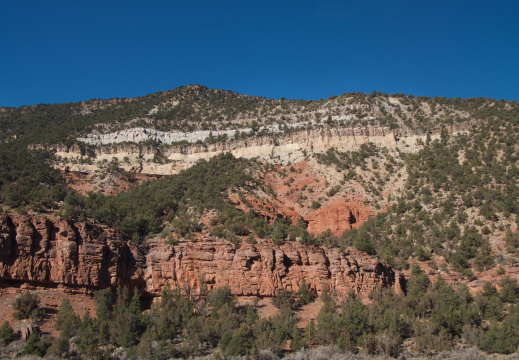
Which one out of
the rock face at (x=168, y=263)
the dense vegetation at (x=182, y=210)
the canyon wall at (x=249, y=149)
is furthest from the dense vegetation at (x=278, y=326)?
the canyon wall at (x=249, y=149)

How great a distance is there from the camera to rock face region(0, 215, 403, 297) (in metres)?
29.0

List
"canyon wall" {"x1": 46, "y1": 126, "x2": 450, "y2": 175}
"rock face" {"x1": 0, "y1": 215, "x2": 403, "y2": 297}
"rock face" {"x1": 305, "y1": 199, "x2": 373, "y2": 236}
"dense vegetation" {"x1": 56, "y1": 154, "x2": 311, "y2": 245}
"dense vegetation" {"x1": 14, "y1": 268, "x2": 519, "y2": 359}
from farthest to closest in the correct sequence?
"canyon wall" {"x1": 46, "y1": 126, "x2": 450, "y2": 175}, "rock face" {"x1": 305, "y1": 199, "x2": 373, "y2": 236}, "dense vegetation" {"x1": 56, "y1": 154, "x2": 311, "y2": 245}, "rock face" {"x1": 0, "y1": 215, "x2": 403, "y2": 297}, "dense vegetation" {"x1": 14, "y1": 268, "x2": 519, "y2": 359}

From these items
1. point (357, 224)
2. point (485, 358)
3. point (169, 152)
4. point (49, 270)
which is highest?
point (169, 152)

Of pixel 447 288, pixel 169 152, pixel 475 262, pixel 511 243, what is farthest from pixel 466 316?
pixel 169 152

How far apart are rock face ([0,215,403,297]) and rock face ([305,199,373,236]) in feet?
35.6

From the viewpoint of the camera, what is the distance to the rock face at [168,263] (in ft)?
95.0

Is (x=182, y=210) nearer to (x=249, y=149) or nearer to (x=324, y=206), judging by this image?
(x=324, y=206)

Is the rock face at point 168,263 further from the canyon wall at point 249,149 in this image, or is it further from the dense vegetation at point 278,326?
the canyon wall at point 249,149

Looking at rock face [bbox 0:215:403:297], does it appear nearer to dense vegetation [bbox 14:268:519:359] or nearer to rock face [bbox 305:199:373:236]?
dense vegetation [bbox 14:268:519:359]

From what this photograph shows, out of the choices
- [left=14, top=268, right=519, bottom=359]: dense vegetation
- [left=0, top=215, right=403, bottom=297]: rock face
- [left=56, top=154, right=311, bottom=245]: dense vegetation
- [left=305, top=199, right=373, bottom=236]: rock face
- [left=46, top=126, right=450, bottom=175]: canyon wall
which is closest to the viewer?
[left=14, top=268, right=519, bottom=359]: dense vegetation

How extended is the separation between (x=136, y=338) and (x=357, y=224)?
28.7 meters

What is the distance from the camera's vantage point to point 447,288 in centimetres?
3281

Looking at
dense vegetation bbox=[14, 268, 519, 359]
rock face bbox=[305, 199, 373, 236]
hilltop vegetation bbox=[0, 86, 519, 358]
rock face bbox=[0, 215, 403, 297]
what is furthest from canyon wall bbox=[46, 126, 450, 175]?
dense vegetation bbox=[14, 268, 519, 359]

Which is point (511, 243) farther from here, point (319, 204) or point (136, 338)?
point (136, 338)
